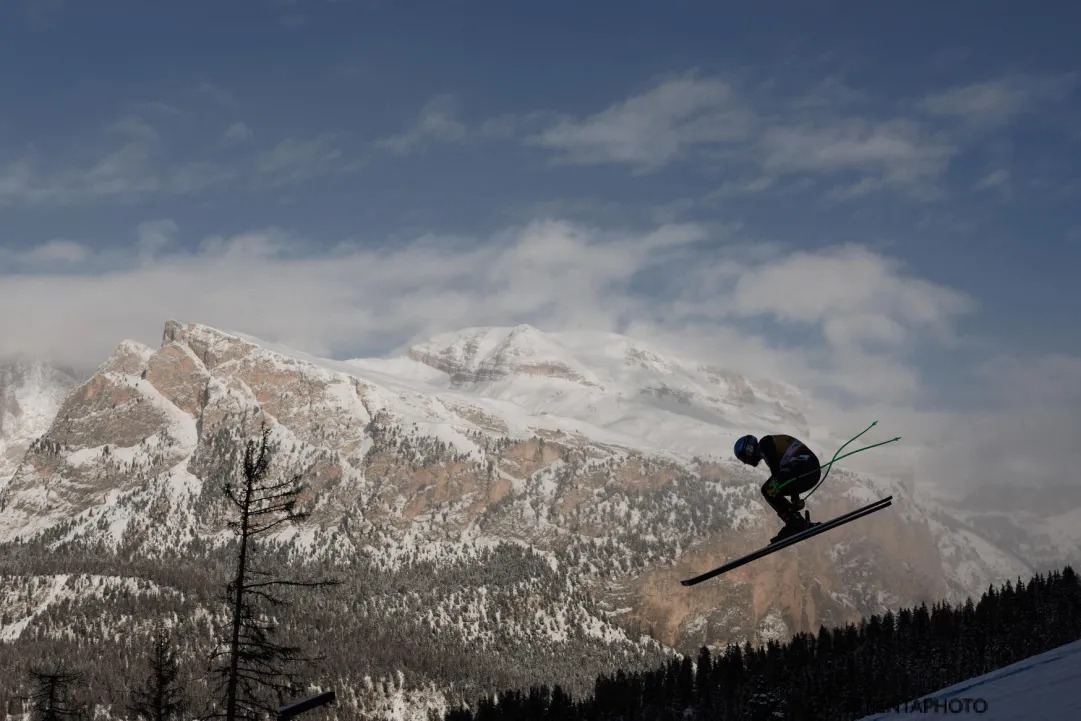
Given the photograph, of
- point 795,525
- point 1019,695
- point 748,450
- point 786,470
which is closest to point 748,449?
point 748,450

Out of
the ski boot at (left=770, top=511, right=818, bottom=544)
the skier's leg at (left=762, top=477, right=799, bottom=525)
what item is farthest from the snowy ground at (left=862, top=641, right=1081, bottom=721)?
the skier's leg at (left=762, top=477, right=799, bottom=525)

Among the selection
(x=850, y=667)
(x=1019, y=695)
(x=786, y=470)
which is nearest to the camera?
(x=1019, y=695)

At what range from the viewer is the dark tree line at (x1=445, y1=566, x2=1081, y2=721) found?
113500mm

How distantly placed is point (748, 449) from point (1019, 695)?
779cm

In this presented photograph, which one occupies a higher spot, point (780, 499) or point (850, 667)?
point (850, 667)

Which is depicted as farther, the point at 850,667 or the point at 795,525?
the point at 850,667

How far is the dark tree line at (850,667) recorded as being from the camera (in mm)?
113500

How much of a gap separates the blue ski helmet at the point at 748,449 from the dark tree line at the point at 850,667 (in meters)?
98.4

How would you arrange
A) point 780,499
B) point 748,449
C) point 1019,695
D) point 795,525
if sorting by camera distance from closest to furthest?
point 1019,695, point 795,525, point 780,499, point 748,449

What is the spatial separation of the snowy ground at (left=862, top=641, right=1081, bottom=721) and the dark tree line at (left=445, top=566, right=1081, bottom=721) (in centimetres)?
10159

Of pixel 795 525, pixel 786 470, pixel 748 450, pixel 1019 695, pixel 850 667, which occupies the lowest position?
pixel 1019 695

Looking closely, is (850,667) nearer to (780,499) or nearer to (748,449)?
(780,499)

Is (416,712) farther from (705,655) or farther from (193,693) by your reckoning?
(705,655)

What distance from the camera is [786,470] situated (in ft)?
60.4
